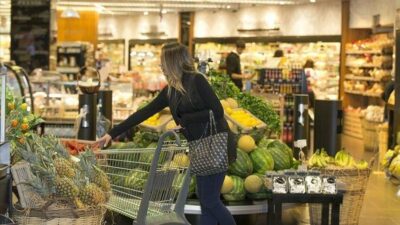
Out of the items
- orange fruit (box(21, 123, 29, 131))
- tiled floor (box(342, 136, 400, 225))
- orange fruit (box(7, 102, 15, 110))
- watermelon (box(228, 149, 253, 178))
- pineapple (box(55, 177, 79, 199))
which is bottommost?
tiled floor (box(342, 136, 400, 225))

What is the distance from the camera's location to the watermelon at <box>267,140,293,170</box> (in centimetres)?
697

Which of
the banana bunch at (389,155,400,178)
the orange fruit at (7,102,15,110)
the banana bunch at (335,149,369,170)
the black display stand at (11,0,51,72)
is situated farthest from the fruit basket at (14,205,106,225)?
the black display stand at (11,0,51,72)

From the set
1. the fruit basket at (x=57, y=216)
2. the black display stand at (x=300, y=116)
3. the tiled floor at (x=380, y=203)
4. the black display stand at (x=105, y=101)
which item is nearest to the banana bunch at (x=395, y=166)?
the tiled floor at (x=380, y=203)

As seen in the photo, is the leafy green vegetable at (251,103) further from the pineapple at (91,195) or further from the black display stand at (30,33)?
the black display stand at (30,33)

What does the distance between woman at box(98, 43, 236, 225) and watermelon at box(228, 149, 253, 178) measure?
3.45ft

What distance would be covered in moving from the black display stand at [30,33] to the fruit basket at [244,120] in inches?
344

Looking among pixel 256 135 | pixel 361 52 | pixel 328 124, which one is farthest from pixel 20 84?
pixel 361 52

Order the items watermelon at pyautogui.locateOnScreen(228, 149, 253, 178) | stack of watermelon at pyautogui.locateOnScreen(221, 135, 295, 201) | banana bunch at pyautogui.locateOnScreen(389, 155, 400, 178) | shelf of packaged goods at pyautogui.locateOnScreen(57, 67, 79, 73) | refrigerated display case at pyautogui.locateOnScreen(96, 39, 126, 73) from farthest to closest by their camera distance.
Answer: refrigerated display case at pyautogui.locateOnScreen(96, 39, 126, 73), shelf of packaged goods at pyautogui.locateOnScreen(57, 67, 79, 73), banana bunch at pyautogui.locateOnScreen(389, 155, 400, 178), watermelon at pyautogui.locateOnScreen(228, 149, 253, 178), stack of watermelon at pyautogui.locateOnScreen(221, 135, 295, 201)

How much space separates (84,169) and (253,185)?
2.45 m

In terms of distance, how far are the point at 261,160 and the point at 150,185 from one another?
232 cm

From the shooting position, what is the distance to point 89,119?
8.68 metres

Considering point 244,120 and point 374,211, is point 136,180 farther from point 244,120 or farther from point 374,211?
point 374,211

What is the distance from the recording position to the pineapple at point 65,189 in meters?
4.12

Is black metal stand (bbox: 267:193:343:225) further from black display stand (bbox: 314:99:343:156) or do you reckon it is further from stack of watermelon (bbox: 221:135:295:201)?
black display stand (bbox: 314:99:343:156)
